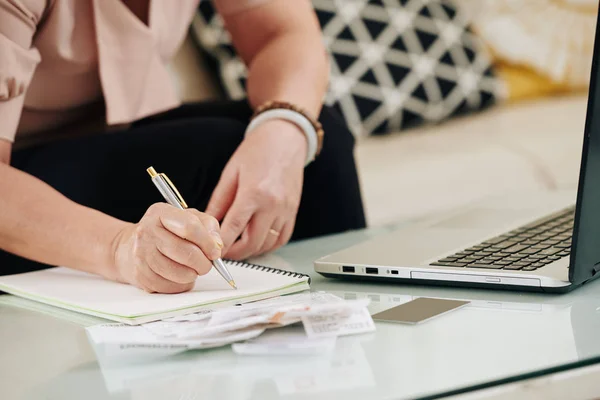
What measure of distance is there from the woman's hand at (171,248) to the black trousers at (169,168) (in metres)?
0.32

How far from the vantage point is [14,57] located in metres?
0.97

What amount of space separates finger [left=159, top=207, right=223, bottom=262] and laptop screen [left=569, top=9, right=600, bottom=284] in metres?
0.29

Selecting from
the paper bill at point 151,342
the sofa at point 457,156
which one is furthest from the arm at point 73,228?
the sofa at point 457,156

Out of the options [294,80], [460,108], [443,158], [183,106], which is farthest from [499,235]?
[460,108]

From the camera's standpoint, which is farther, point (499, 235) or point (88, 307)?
point (499, 235)

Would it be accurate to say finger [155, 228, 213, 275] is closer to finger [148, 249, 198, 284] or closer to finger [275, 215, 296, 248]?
finger [148, 249, 198, 284]

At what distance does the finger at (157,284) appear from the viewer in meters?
0.80

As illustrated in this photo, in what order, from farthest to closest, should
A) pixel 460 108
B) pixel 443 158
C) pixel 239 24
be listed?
pixel 460 108 → pixel 443 158 → pixel 239 24

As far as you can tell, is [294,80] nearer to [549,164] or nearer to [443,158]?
[443,158]

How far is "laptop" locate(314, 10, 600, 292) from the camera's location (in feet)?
2.23

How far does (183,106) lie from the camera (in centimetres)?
142

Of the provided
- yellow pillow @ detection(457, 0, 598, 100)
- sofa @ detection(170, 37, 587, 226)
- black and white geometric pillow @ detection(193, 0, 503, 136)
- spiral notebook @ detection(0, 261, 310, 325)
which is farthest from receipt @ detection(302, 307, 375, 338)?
yellow pillow @ detection(457, 0, 598, 100)

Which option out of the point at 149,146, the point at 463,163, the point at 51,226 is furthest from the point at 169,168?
the point at 463,163

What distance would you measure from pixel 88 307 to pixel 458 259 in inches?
13.2
